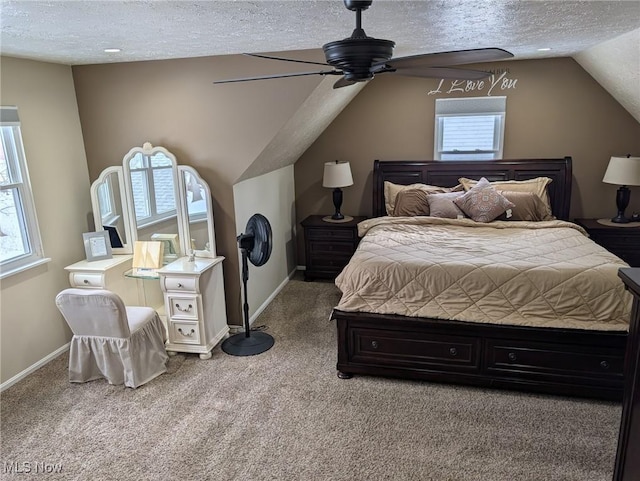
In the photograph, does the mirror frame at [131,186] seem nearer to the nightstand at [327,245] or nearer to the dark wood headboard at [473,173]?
the nightstand at [327,245]

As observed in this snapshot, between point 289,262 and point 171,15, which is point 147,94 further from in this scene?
point 289,262

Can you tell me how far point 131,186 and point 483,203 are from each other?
126 inches

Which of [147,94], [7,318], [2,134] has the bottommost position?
[7,318]

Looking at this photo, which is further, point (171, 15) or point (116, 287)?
point (116, 287)

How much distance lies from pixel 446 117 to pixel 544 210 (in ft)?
4.67

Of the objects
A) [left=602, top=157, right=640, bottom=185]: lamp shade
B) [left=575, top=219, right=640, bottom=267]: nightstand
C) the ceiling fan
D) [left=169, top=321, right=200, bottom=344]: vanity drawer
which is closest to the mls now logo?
[left=169, top=321, right=200, bottom=344]: vanity drawer

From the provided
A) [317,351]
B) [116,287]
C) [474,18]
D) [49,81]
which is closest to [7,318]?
[116,287]

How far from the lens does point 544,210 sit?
4.50 meters

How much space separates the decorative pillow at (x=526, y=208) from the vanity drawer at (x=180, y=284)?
2.92m

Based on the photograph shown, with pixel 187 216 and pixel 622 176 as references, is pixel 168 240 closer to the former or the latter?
pixel 187 216

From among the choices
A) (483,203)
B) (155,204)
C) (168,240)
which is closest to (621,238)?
(483,203)

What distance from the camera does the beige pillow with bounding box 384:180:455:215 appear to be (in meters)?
4.88

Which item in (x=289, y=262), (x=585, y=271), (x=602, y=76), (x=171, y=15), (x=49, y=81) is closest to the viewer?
(x=171, y=15)

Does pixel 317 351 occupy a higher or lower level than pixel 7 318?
lower
